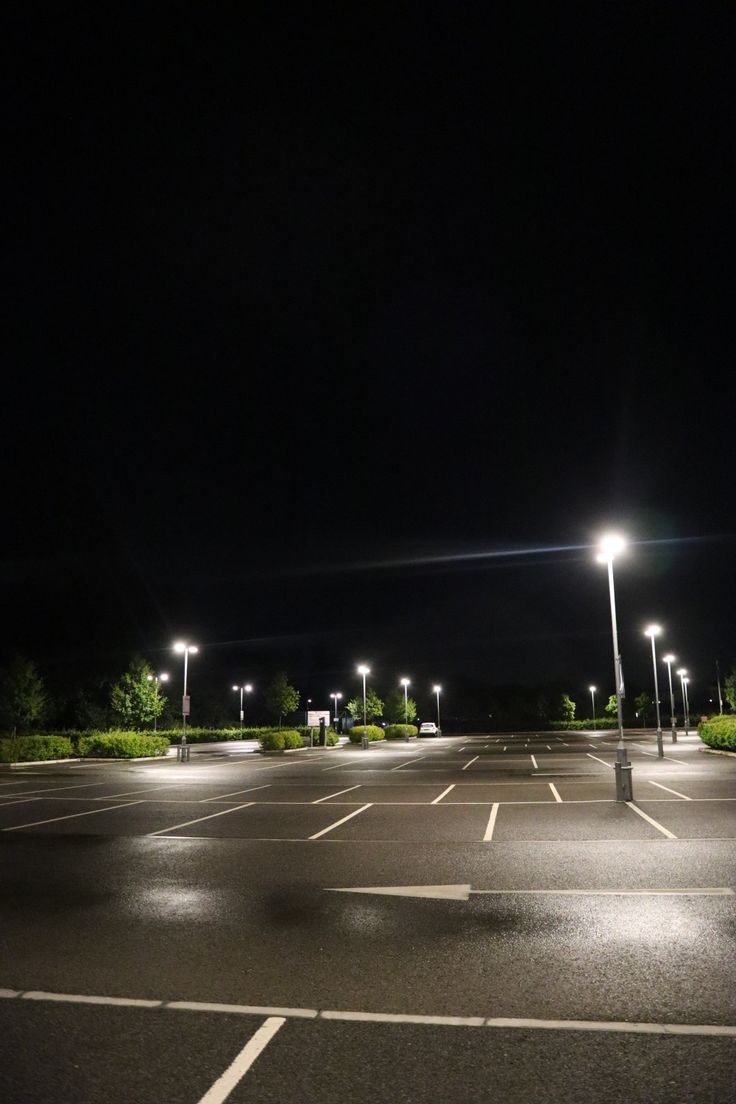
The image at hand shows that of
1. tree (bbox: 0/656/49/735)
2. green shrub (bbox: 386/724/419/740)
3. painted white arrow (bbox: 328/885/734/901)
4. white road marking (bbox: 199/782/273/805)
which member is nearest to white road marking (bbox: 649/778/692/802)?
painted white arrow (bbox: 328/885/734/901)

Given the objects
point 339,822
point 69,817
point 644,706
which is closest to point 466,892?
point 339,822

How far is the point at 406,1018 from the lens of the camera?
526cm

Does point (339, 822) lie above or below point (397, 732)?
above

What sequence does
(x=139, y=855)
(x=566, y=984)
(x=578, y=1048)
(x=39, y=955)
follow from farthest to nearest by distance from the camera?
(x=139, y=855) < (x=39, y=955) < (x=566, y=984) < (x=578, y=1048)

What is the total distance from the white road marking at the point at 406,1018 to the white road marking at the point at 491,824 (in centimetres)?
774

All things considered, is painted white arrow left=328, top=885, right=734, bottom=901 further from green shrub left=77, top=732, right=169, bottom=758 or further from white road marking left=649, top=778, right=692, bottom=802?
green shrub left=77, top=732, right=169, bottom=758

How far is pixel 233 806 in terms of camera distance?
18859mm

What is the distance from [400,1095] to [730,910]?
517 cm

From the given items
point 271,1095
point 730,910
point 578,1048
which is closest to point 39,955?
point 271,1095

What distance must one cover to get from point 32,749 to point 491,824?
29463 millimetres

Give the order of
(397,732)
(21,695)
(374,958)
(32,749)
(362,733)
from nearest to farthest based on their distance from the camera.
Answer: (374,958), (32,749), (21,695), (362,733), (397,732)

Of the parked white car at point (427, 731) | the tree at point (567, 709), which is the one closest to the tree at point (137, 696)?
the parked white car at point (427, 731)

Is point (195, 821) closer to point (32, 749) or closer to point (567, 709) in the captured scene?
point (32, 749)

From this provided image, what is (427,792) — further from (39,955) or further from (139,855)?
(39,955)
